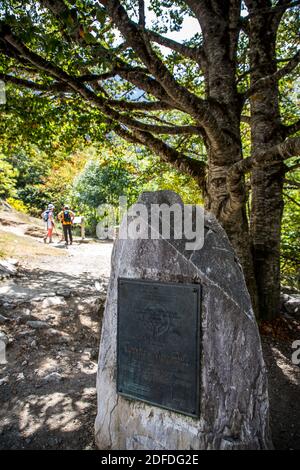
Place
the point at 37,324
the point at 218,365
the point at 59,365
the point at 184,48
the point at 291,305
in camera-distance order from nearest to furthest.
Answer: the point at 218,365, the point at 59,365, the point at 37,324, the point at 184,48, the point at 291,305

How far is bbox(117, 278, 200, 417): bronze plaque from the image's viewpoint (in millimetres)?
2045

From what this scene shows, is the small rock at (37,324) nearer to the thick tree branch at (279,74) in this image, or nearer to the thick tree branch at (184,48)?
the thick tree branch at (279,74)

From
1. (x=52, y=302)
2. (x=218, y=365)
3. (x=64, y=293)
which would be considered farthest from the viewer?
(x=64, y=293)

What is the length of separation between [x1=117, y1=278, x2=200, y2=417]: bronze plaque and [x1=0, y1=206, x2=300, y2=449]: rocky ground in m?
0.83

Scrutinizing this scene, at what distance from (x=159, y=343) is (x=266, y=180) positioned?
12.9ft

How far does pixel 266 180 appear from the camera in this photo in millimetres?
5105

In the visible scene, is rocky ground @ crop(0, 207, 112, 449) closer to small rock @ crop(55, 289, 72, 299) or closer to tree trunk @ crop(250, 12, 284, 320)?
small rock @ crop(55, 289, 72, 299)

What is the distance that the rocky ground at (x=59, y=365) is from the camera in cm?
259

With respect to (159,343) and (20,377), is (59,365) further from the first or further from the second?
(159,343)

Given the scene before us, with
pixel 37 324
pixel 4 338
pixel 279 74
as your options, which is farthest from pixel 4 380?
pixel 279 74

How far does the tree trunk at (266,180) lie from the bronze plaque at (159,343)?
3415mm

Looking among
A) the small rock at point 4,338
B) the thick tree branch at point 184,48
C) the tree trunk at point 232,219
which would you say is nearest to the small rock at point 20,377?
the small rock at point 4,338

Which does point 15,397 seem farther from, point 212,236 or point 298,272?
point 298,272
